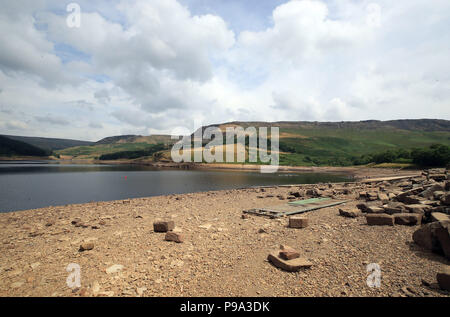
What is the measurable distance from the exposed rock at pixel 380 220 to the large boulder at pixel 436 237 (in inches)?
83.7

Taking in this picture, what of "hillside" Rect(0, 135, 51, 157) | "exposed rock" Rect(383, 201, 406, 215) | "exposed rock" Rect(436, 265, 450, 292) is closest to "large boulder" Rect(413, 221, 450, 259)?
"exposed rock" Rect(436, 265, 450, 292)

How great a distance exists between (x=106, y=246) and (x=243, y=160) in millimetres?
116962

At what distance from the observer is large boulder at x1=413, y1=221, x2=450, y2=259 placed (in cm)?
667

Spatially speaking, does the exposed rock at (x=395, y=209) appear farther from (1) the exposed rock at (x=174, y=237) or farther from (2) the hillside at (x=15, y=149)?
(2) the hillside at (x=15, y=149)

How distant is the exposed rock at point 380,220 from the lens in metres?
10.0

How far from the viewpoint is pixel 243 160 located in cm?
12506

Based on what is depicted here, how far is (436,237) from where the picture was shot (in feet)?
23.5

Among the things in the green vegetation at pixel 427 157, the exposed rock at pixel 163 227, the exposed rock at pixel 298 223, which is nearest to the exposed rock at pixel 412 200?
the exposed rock at pixel 298 223

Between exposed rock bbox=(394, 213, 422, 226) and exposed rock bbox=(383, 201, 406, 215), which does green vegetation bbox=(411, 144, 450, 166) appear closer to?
exposed rock bbox=(383, 201, 406, 215)

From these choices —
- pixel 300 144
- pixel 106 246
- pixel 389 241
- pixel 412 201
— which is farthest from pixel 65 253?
pixel 300 144

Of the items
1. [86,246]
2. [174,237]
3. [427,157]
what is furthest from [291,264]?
[427,157]

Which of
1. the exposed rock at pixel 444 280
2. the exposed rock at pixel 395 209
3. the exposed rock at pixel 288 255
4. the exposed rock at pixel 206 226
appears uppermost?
the exposed rock at pixel 395 209
